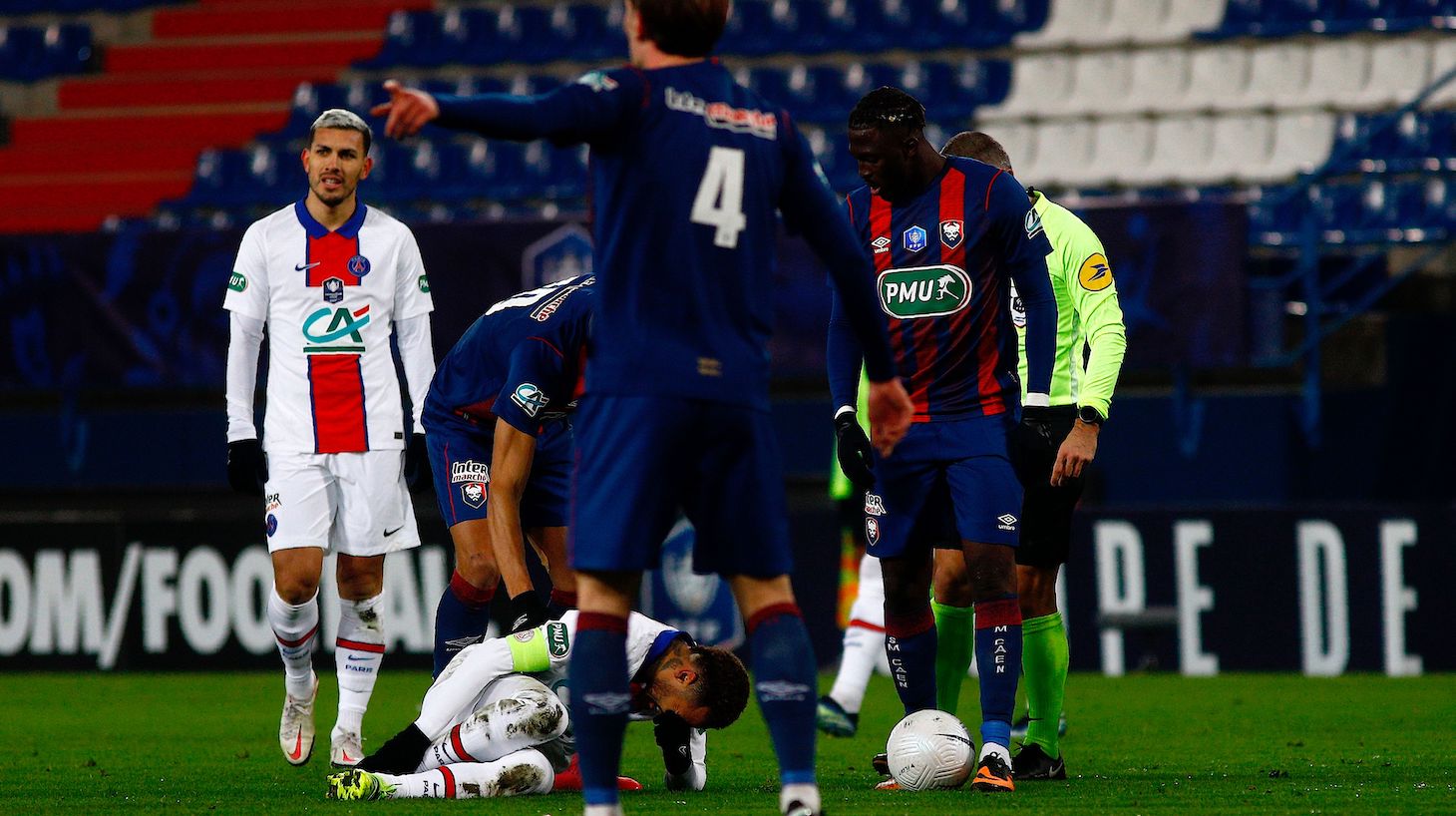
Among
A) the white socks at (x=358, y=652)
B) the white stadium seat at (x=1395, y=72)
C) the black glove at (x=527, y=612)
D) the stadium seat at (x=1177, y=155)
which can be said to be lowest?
the white socks at (x=358, y=652)

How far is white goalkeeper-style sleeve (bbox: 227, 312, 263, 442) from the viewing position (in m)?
6.73

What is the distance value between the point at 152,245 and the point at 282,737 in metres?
7.81

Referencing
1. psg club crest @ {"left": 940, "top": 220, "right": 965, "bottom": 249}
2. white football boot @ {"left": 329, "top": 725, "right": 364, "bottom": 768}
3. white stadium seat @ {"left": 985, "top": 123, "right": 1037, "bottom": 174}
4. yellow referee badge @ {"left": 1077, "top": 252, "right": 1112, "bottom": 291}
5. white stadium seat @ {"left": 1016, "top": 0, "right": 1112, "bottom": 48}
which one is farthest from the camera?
white stadium seat @ {"left": 1016, "top": 0, "right": 1112, "bottom": 48}

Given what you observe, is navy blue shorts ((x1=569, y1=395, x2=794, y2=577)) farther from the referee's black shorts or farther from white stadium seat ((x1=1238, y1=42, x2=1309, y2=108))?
white stadium seat ((x1=1238, y1=42, x2=1309, y2=108))

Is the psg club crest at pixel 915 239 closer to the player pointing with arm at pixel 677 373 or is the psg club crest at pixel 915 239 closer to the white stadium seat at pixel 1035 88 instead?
the player pointing with arm at pixel 677 373

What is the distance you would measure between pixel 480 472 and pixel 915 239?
190 cm

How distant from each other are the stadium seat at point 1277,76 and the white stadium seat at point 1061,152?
1.22m

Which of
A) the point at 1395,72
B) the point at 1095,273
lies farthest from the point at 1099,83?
the point at 1095,273

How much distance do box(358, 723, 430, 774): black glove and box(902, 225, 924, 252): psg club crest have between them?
6.71 feet

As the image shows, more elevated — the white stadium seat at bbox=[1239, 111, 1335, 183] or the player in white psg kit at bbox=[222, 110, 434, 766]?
the white stadium seat at bbox=[1239, 111, 1335, 183]

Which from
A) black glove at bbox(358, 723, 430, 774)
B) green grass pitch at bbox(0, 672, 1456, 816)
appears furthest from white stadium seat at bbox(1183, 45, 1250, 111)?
black glove at bbox(358, 723, 430, 774)

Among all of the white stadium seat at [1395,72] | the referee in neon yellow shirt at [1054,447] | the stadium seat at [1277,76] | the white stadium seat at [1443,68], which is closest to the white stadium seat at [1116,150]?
the stadium seat at [1277,76]

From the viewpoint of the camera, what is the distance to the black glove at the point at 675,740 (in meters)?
5.52

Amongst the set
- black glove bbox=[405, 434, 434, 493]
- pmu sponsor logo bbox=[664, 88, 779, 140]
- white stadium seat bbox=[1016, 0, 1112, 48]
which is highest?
white stadium seat bbox=[1016, 0, 1112, 48]
